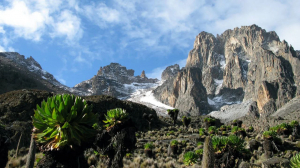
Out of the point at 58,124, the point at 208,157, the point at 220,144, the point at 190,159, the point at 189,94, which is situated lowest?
the point at 190,159

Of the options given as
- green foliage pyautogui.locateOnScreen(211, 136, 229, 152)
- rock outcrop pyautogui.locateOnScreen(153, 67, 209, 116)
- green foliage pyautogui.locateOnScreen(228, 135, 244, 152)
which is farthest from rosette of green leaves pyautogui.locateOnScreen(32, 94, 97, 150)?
rock outcrop pyautogui.locateOnScreen(153, 67, 209, 116)

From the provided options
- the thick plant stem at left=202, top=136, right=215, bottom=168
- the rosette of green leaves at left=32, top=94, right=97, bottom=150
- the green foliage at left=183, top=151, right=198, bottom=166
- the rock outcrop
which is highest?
the rock outcrop

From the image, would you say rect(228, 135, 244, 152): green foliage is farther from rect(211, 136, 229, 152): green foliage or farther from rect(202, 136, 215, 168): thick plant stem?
rect(202, 136, 215, 168): thick plant stem

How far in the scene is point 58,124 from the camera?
26.1ft

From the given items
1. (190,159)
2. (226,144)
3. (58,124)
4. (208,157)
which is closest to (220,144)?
(226,144)

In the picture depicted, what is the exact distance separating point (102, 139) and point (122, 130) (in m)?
1.53

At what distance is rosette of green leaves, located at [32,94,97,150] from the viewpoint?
7.82m

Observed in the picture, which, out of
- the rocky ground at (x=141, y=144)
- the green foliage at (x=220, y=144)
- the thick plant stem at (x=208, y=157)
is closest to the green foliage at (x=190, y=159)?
the rocky ground at (x=141, y=144)

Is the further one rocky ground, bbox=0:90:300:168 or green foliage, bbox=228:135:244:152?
rocky ground, bbox=0:90:300:168

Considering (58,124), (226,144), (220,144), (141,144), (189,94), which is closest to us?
(58,124)

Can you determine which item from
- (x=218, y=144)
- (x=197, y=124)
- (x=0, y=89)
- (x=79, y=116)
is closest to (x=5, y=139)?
(x=79, y=116)

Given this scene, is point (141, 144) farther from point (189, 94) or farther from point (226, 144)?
point (189, 94)

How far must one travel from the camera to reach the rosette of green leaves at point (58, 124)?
7824 mm

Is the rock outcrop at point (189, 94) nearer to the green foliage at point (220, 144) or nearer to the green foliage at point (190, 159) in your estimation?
the green foliage at point (190, 159)
